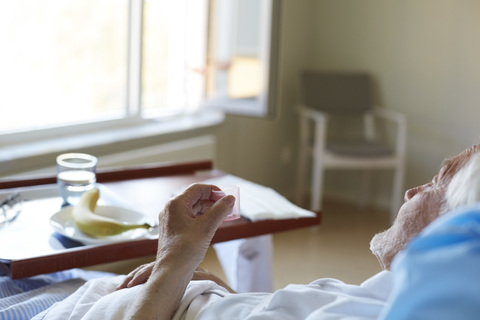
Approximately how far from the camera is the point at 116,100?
350 centimetres

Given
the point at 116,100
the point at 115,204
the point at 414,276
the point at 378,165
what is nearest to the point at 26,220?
the point at 115,204

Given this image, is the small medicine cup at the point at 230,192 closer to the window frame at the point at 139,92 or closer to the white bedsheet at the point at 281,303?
the white bedsheet at the point at 281,303

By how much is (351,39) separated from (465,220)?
3.72 metres

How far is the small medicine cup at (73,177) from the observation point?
186cm

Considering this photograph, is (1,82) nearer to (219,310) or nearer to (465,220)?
(219,310)

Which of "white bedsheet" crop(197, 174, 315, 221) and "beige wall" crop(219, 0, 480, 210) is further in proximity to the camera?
"beige wall" crop(219, 0, 480, 210)

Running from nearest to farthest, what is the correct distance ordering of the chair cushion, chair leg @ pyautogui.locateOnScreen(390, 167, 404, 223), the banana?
the banana
the chair cushion
chair leg @ pyautogui.locateOnScreen(390, 167, 404, 223)

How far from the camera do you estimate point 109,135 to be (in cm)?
319

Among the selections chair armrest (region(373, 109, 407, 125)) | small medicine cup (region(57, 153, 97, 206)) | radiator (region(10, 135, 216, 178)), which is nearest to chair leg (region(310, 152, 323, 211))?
chair armrest (region(373, 109, 407, 125))

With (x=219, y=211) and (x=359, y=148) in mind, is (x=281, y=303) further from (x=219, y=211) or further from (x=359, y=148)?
(x=359, y=148)

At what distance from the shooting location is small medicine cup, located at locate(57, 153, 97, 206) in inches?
73.0

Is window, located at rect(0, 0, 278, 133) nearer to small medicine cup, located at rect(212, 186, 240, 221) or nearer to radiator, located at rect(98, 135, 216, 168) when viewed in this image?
radiator, located at rect(98, 135, 216, 168)

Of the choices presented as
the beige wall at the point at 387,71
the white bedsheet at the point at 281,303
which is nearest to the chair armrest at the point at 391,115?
the beige wall at the point at 387,71

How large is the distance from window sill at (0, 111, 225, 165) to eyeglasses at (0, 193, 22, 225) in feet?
2.71
